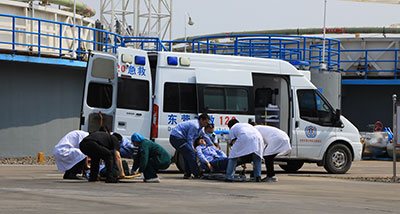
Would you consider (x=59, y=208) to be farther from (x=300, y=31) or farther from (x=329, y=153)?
(x=300, y=31)

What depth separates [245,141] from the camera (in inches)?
595

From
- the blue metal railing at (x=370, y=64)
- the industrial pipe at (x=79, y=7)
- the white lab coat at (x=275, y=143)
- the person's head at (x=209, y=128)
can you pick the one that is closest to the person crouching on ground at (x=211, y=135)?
the person's head at (x=209, y=128)

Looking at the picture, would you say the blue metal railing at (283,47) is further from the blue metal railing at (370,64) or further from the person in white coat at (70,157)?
the person in white coat at (70,157)

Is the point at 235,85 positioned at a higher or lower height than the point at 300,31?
lower

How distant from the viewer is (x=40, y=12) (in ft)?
86.0

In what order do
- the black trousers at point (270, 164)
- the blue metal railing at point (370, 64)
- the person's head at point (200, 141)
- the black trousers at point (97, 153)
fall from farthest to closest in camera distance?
the blue metal railing at point (370, 64) < the person's head at point (200, 141) < the black trousers at point (270, 164) < the black trousers at point (97, 153)

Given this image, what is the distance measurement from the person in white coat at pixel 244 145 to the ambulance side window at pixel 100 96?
129 inches

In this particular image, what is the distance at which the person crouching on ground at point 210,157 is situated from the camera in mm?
15829

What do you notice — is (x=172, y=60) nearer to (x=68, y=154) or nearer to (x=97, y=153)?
(x=68, y=154)

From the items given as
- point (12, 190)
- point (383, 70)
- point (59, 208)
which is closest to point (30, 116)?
point (12, 190)

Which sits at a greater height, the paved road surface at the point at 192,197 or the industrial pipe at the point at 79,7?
the industrial pipe at the point at 79,7

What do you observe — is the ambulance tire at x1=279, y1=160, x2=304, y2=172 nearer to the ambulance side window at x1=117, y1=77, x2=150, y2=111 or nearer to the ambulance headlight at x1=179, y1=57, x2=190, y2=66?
the ambulance headlight at x1=179, y1=57, x2=190, y2=66

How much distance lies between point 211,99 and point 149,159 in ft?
11.4

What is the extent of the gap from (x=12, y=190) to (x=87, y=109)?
220 inches
